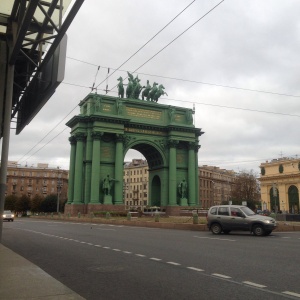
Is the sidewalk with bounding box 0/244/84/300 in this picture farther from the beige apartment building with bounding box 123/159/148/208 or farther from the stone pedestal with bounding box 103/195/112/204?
the beige apartment building with bounding box 123/159/148/208

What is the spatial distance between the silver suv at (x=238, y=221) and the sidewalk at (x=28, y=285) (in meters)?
14.7

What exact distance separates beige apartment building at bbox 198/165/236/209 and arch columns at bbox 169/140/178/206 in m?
69.7

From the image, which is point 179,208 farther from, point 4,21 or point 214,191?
point 214,191

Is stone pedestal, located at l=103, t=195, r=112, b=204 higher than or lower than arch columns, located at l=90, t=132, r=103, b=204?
lower

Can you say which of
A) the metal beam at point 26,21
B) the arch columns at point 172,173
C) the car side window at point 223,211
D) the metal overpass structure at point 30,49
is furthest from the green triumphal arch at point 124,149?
the metal beam at point 26,21

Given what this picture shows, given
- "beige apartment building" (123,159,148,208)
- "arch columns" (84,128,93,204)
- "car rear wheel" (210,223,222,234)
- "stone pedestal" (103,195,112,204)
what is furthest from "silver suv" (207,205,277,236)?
"beige apartment building" (123,159,148,208)

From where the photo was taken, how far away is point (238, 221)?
21.0 m

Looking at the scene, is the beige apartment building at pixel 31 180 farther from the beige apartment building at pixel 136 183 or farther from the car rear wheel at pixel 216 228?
the car rear wheel at pixel 216 228

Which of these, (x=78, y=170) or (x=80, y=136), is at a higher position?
(x=80, y=136)

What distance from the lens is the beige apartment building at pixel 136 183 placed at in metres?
124

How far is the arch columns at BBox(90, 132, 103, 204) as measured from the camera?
51294 millimetres

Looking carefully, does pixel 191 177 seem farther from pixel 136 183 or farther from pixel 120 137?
pixel 136 183

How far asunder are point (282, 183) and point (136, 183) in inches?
1949

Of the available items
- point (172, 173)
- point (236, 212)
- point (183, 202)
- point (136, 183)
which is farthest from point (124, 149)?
point (136, 183)
